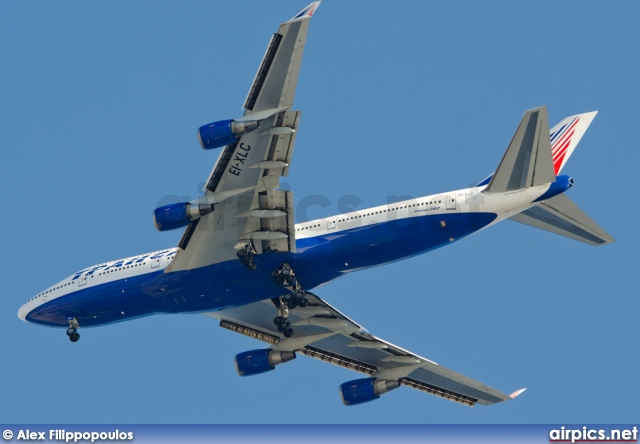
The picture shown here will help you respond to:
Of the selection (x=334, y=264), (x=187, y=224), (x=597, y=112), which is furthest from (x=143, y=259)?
(x=597, y=112)

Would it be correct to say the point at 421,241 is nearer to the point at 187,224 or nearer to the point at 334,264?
the point at 334,264

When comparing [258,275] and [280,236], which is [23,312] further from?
[280,236]

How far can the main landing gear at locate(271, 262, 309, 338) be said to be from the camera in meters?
44.2

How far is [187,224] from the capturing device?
4294 cm

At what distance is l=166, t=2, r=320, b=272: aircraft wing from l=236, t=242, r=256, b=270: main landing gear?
21 cm

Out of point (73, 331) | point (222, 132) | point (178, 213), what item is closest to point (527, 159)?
point (222, 132)

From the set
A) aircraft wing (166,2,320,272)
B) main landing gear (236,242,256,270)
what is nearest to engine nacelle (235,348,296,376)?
aircraft wing (166,2,320,272)

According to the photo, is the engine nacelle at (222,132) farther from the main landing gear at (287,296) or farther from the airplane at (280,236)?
the main landing gear at (287,296)

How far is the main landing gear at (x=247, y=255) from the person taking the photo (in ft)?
144

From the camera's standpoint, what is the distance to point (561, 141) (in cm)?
4509

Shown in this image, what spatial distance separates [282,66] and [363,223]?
8078mm

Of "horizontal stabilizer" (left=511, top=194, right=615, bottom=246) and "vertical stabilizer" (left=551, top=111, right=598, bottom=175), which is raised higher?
"vertical stabilizer" (left=551, top=111, right=598, bottom=175)

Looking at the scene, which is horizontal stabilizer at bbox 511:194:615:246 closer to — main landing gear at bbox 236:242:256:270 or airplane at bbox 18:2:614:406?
airplane at bbox 18:2:614:406

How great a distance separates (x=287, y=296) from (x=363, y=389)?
865 centimetres
